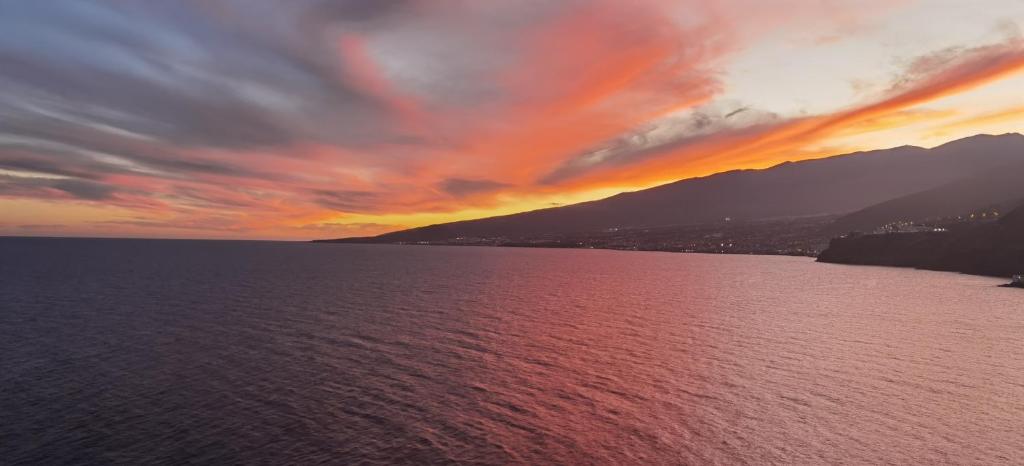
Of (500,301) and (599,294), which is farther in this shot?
(599,294)

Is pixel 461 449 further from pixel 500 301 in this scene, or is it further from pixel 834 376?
pixel 500 301

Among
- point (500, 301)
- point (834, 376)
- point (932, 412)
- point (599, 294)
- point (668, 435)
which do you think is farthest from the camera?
point (599, 294)

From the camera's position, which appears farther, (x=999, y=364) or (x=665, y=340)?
(x=665, y=340)

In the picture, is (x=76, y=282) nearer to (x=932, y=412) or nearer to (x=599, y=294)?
(x=599, y=294)

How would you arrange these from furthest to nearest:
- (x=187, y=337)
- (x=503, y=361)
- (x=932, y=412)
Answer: (x=187, y=337), (x=503, y=361), (x=932, y=412)

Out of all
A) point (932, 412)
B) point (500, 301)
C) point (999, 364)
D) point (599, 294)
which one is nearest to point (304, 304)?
point (500, 301)

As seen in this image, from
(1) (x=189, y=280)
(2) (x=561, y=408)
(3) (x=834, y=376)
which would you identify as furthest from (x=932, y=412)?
(1) (x=189, y=280)
